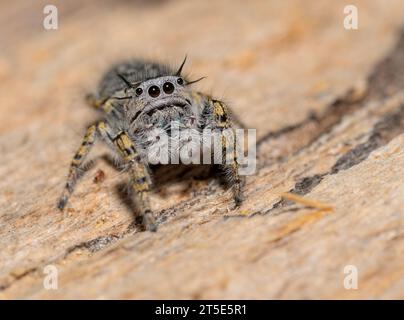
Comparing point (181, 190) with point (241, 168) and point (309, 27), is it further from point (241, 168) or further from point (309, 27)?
point (309, 27)

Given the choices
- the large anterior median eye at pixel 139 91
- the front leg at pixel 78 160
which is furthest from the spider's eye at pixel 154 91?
the front leg at pixel 78 160

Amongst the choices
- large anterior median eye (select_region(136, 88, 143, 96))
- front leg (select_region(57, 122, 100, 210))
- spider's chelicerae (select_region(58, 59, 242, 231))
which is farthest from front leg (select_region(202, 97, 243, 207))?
front leg (select_region(57, 122, 100, 210))

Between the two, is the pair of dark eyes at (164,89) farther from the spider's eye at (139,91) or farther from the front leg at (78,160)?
the front leg at (78,160)

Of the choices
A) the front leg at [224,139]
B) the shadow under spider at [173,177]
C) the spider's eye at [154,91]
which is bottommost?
the shadow under spider at [173,177]

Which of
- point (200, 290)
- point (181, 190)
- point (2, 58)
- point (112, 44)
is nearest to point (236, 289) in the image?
point (200, 290)

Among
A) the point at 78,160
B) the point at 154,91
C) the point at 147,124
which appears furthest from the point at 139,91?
the point at 78,160

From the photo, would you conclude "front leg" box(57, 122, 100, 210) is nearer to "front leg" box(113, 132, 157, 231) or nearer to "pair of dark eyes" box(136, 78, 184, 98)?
"front leg" box(113, 132, 157, 231)
